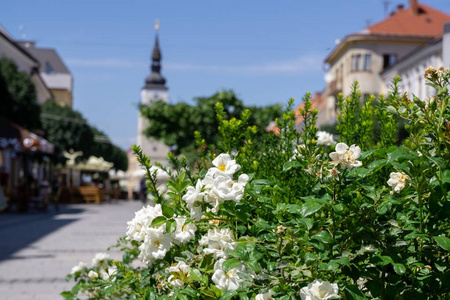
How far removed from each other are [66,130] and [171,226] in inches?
2332

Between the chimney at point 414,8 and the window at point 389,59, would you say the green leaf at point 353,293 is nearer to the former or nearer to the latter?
the window at point 389,59

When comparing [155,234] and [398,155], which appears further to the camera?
[155,234]

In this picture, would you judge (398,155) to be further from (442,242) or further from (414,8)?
(414,8)

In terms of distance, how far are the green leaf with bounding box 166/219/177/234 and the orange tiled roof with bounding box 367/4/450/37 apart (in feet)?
193

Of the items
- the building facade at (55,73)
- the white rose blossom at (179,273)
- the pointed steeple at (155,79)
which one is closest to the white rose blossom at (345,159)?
the white rose blossom at (179,273)

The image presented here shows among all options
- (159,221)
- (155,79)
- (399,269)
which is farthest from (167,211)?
(155,79)

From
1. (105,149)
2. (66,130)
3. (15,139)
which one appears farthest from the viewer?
(105,149)

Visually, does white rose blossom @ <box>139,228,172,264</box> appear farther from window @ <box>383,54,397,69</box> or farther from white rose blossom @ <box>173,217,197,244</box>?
window @ <box>383,54,397,69</box>

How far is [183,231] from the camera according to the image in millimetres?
2789

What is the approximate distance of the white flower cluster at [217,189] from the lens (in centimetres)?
247

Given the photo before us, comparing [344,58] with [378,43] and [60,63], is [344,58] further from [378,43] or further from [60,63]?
[60,63]

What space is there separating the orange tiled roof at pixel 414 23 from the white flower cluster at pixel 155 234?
58425mm

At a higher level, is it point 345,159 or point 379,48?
point 379,48

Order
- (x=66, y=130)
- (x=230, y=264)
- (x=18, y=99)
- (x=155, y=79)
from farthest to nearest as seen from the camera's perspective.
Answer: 1. (x=155, y=79)
2. (x=66, y=130)
3. (x=18, y=99)
4. (x=230, y=264)
